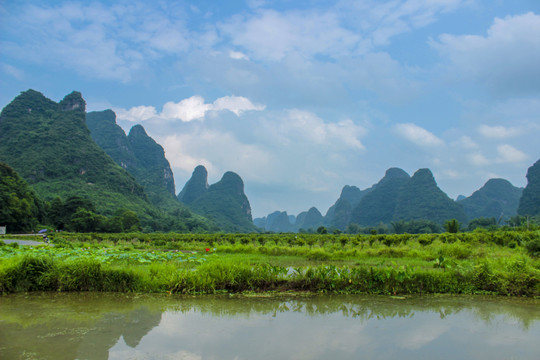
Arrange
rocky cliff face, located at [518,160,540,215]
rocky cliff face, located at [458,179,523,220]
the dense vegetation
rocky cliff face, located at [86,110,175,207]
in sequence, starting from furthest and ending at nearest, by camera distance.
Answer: rocky cliff face, located at [458,179,523,220] < rocky cliff face, located at [86,110,175,207] < rocky cliff face, located at [518,160,540,215] < the dense vegetation

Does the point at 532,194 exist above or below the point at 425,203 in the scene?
above

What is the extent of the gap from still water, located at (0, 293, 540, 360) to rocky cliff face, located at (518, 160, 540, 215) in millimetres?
67257

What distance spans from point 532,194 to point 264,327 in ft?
251

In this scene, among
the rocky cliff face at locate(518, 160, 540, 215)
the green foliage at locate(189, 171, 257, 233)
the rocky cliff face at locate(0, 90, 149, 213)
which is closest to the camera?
the rocky cliff face at locate(0, 90, 149, 213)

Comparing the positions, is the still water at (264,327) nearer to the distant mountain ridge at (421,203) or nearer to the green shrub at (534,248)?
the green shrub at (534,248)

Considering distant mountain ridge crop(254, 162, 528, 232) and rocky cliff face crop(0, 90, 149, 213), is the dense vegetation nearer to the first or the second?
rocky cliff face crop(0, 90, 149, 213)

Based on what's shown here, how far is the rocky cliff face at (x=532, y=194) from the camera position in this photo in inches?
2311

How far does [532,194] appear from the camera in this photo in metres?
62.2

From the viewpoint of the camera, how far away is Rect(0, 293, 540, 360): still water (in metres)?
3.28

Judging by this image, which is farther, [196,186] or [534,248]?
[196,186]

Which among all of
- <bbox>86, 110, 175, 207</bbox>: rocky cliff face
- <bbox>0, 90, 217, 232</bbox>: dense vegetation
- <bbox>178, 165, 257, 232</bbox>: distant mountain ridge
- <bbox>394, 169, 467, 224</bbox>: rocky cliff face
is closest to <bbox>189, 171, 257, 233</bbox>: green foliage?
<bbox>178, 165, 257, 232</bbox>: distant mountain ridge

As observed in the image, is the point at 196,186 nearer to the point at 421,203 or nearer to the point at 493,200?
the point at 421,203

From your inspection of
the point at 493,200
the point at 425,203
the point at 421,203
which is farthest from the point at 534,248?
the point at 493,200

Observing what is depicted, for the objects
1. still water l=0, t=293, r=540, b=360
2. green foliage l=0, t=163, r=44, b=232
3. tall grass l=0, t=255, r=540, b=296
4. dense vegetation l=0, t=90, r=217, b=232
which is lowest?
still water l=0, t=293, r=540, b=360
